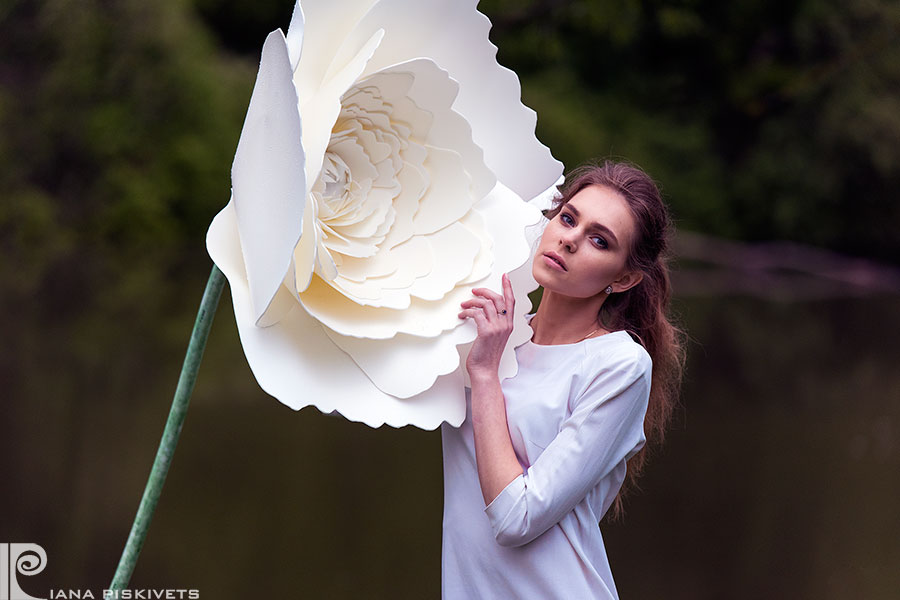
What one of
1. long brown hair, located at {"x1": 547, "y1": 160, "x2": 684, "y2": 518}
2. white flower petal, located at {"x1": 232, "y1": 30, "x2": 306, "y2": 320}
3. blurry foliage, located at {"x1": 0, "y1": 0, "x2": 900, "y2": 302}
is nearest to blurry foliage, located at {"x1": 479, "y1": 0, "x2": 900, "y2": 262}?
blurry foliage, located at {"x1": 0, "y1": 0, "x2": 900, "y2": 302}

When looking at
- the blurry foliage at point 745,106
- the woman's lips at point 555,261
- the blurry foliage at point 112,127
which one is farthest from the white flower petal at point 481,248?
the blurry foliage at point 745,106

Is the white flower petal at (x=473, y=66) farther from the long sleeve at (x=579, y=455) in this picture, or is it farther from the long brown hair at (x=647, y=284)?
the long sleeve at (x=579, y=455)

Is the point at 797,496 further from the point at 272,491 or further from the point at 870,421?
the point at 272,491

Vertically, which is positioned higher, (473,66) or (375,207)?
(473,66)

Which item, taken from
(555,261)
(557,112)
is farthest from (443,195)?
(557,112)

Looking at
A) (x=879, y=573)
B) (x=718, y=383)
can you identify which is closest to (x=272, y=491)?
(x=879, y=573)

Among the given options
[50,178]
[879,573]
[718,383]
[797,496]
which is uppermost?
[50,178]

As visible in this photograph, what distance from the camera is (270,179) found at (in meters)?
0.99

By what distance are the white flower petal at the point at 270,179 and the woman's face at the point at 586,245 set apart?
0.40 meters

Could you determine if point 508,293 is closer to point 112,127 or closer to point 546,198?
point 546,198

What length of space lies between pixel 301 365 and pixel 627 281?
478 millimetres

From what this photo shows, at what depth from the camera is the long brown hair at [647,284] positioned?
1333 mm

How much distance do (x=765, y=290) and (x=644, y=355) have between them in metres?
9.81

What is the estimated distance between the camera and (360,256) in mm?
1102
